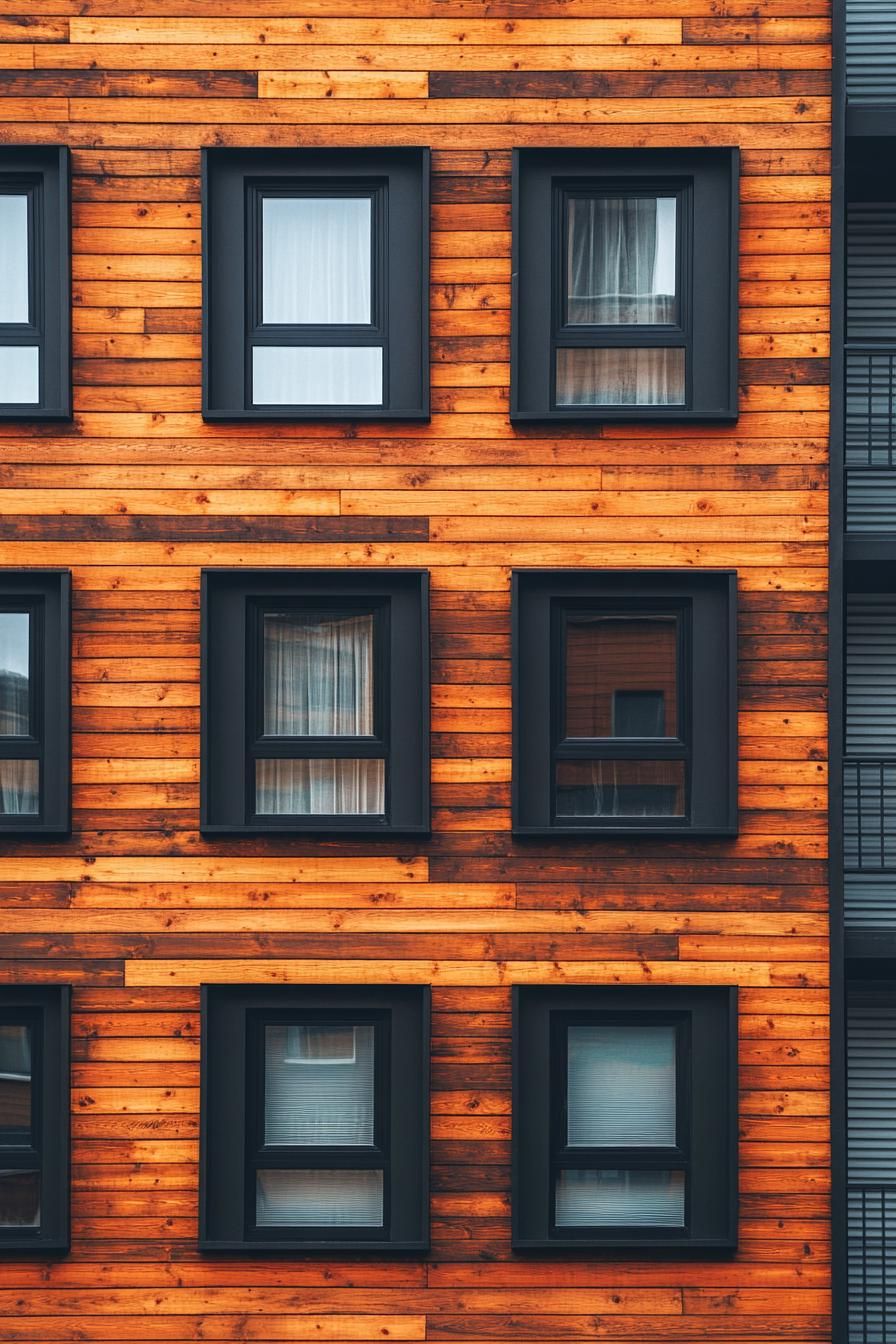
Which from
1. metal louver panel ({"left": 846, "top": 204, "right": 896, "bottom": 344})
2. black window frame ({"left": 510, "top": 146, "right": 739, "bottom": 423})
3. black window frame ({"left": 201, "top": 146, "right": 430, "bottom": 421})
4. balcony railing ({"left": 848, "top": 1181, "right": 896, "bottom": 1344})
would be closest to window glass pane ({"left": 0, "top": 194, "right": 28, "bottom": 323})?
black window frame ({"left": 201, "top": 146, "right": 430, "bottom": 421})

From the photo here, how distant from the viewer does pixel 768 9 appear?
7438 millimetres

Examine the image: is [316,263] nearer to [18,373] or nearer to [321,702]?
[18,373]

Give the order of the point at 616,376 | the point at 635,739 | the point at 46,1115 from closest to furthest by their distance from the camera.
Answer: the point at 46,1115
the point at 635,739
the point at 616,376

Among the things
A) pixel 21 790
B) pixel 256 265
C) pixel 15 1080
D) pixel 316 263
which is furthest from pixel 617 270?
pixel 15 1080

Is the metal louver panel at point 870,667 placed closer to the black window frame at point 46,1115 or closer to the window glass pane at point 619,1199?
the window glass pane at point 619,1199

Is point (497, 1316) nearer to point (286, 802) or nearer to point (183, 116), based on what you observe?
point (286, 802)

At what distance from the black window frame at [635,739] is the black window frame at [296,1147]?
4.81 feet

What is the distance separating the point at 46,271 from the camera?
746cm

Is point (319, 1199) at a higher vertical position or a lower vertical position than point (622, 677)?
lower

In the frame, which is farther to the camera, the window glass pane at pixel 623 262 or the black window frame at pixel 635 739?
the window glass pane at pixel 623 262

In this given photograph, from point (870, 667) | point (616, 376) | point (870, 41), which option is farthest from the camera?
point (870, 667)

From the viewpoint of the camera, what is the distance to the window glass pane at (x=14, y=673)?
7484mm

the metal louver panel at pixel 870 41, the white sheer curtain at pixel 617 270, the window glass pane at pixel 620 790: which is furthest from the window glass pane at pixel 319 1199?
the metal louver panel at pixel 870 41

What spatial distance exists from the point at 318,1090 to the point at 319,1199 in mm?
622
